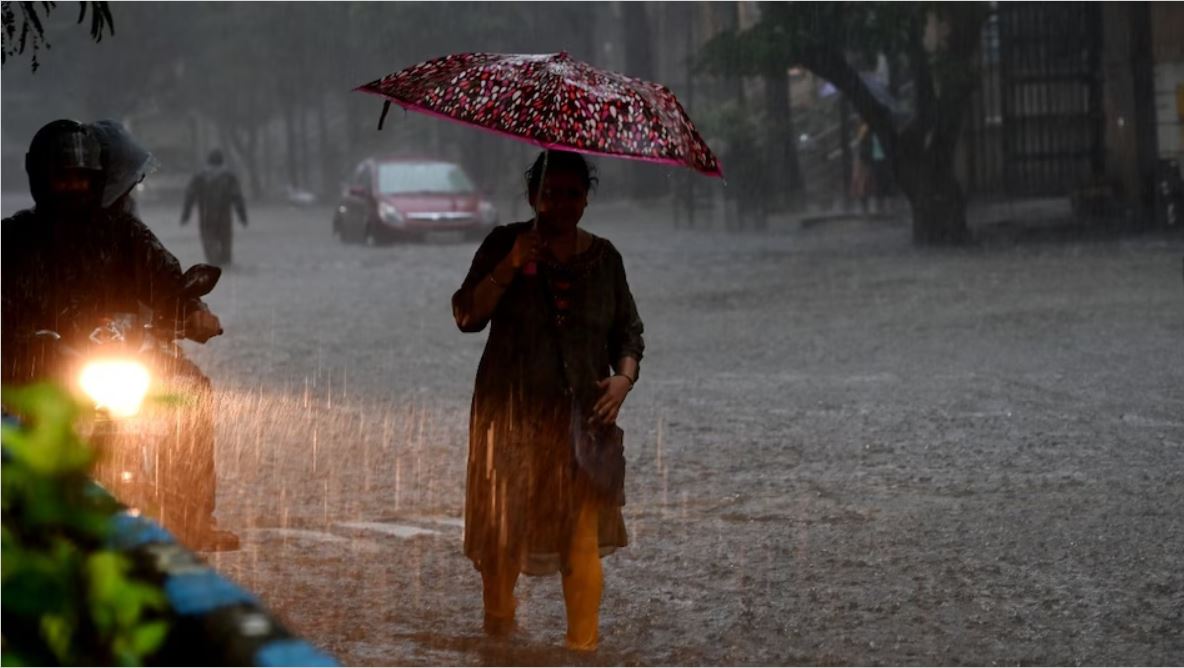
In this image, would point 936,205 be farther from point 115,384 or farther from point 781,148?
point 115,384

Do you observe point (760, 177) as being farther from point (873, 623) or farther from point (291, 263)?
point (873, 623)

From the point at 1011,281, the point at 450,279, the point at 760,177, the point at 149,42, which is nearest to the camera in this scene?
the point at 1011,281

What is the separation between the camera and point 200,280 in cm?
553

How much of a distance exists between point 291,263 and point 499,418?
22.0 metres

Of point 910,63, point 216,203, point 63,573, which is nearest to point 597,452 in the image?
point 63,573

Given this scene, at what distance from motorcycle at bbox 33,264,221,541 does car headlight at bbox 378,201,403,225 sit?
25111 millimetres

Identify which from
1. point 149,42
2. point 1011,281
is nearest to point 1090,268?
point 1011,281

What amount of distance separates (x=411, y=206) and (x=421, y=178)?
7.85 ft

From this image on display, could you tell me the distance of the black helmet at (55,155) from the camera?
5.38 meters

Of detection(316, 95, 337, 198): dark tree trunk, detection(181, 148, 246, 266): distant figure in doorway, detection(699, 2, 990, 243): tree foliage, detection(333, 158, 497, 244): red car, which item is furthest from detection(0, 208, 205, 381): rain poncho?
detection(316, 95, 337, 198): dark tree trunk

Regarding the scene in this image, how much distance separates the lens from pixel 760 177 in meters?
31.3

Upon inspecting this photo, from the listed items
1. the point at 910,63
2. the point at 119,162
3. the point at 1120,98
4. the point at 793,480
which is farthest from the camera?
the point at 1120,98

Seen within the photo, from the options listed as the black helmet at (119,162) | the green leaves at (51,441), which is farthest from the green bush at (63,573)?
the black helmet at (119,162)

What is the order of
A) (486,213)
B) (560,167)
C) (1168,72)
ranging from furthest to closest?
(486,213) → (1168,72) → (560,167)
